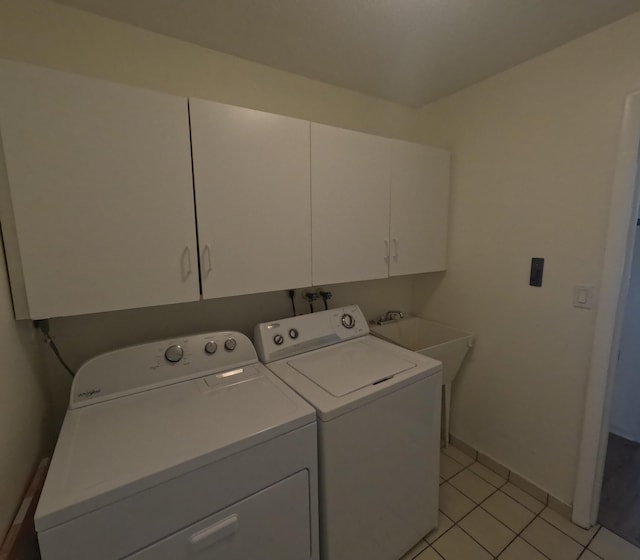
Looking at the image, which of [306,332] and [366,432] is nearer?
[366,432]

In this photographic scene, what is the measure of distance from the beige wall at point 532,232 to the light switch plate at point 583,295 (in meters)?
0.03

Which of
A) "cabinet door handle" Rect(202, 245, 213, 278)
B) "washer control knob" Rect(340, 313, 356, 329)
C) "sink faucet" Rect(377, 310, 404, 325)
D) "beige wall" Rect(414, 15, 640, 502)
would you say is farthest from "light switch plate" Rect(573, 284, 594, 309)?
"cabinet door handle" Rect(202, 245, 213, 278)

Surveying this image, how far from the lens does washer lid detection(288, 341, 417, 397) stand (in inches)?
49.1

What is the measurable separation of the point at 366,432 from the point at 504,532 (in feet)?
3.57

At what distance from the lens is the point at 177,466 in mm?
824

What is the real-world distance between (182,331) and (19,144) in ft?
3.06

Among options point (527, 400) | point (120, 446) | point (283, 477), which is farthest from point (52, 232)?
point (527, 400)

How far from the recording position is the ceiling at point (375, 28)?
47.0 inches

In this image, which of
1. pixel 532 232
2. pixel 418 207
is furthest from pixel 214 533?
pixel 532 232

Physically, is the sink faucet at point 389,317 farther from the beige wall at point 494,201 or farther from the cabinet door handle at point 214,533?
the cabinet door handle at point 214,533

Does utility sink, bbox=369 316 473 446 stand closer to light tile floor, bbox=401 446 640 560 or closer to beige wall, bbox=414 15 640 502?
beige wall, bbox=414 15 640 502

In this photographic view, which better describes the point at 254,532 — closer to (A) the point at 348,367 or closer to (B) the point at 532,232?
(A) the point at 348,367

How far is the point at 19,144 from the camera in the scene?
35.9 inches

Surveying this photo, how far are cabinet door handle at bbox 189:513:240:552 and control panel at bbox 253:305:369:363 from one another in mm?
641
